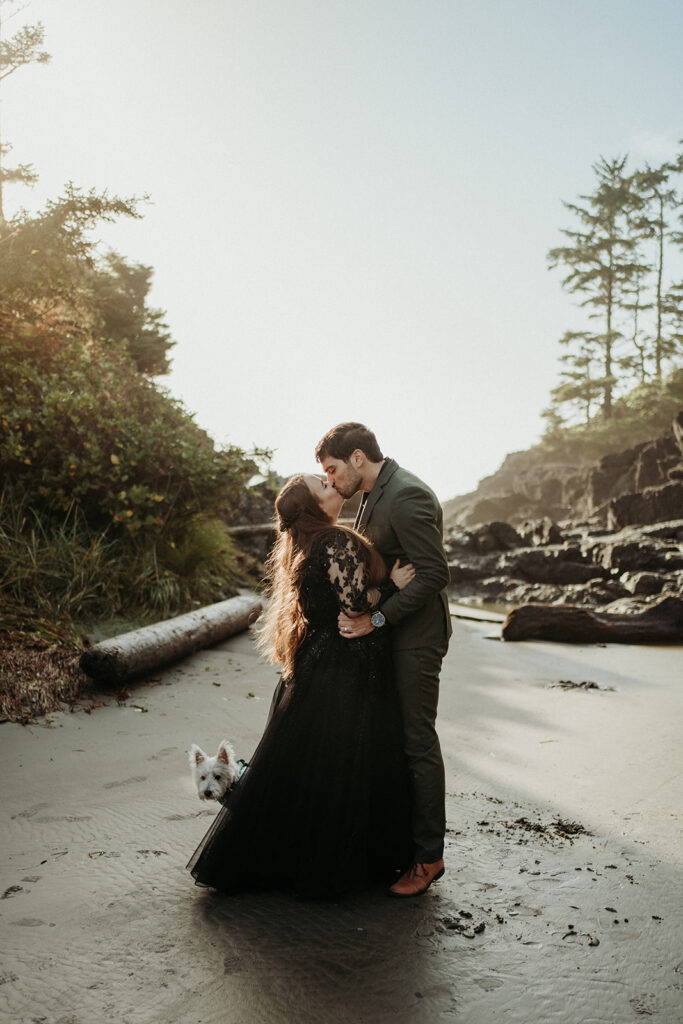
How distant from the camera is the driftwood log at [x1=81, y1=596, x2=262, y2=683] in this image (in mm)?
6145

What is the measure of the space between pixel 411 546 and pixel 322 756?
1.02 metres

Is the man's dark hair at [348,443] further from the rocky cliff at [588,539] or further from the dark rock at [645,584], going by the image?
the dark rock at [645,584]

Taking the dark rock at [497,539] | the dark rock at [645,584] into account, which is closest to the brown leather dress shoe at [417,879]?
the dark rock at [645,584]

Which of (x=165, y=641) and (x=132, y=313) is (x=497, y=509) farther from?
(x=165, y=641)

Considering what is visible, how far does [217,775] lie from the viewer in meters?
3.36

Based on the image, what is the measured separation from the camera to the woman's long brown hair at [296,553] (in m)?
3.20

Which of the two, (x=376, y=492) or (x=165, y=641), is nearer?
(x=376, y=492)

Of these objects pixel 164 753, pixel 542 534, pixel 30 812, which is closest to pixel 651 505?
pixel 542 534

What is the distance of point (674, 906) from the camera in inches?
120

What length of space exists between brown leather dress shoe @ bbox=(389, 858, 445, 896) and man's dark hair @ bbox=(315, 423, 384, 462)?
1924 millimetres

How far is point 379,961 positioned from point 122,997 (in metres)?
0.93

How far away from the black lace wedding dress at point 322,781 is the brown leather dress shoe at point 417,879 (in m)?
0.11

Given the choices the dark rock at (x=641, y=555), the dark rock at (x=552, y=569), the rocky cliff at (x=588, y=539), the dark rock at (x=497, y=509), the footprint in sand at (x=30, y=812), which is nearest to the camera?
the footprint in sand at (x=30, y=812)

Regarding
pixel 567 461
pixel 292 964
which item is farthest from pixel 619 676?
pixel 567 461
